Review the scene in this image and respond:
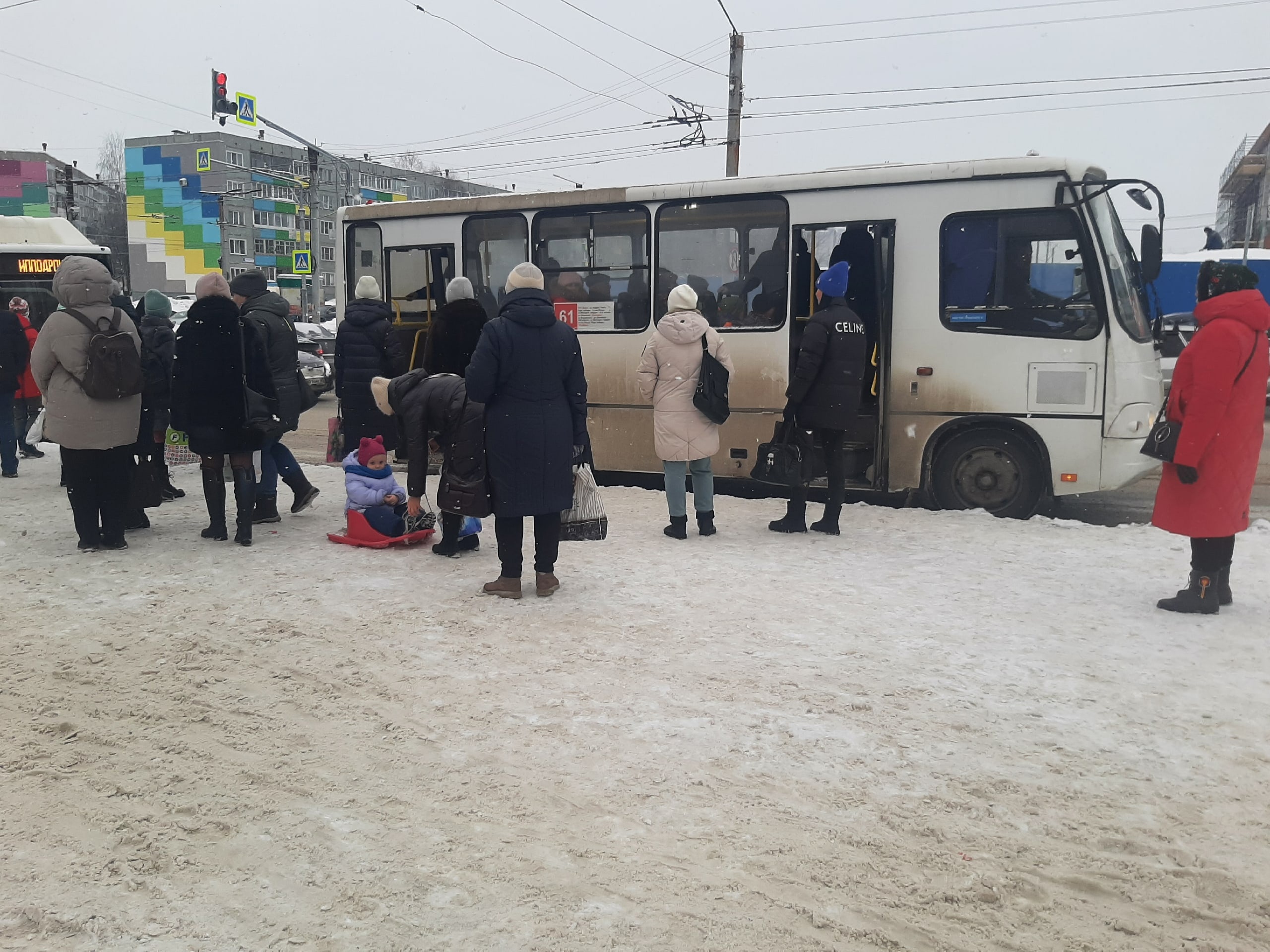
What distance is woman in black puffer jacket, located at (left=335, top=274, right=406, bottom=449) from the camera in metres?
8.98

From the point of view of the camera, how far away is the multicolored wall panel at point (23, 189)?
2361 inches

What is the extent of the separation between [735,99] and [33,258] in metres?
16.5

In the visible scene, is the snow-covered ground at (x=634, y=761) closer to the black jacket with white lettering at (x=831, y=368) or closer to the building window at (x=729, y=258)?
the black jacket with white lettering at (x=831, y=368)

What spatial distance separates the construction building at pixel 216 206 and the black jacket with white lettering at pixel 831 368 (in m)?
62.6

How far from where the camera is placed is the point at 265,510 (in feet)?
28.4

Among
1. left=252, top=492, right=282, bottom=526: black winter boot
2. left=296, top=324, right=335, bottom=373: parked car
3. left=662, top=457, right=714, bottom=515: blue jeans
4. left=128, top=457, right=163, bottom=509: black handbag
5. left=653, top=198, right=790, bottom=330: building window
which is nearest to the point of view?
left=662, top=457, right=714, bottom=515: blue jeans

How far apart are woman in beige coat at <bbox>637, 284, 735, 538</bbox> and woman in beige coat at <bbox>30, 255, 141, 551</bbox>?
3809 mm

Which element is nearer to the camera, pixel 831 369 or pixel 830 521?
pixel 831 369

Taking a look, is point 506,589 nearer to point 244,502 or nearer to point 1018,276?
point 244,502

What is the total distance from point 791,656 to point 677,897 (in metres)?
2.27

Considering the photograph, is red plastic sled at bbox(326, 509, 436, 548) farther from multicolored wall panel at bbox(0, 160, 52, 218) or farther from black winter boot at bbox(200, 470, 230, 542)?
multicolored wall panel at bbox(0, 160, 52, 218)

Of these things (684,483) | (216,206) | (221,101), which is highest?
(216,206)

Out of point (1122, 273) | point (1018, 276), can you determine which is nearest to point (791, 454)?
point (1018, 276)

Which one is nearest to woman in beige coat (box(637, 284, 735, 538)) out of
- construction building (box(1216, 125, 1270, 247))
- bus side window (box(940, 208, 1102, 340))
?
bus side window (box(940, 208, 1102, 340))
